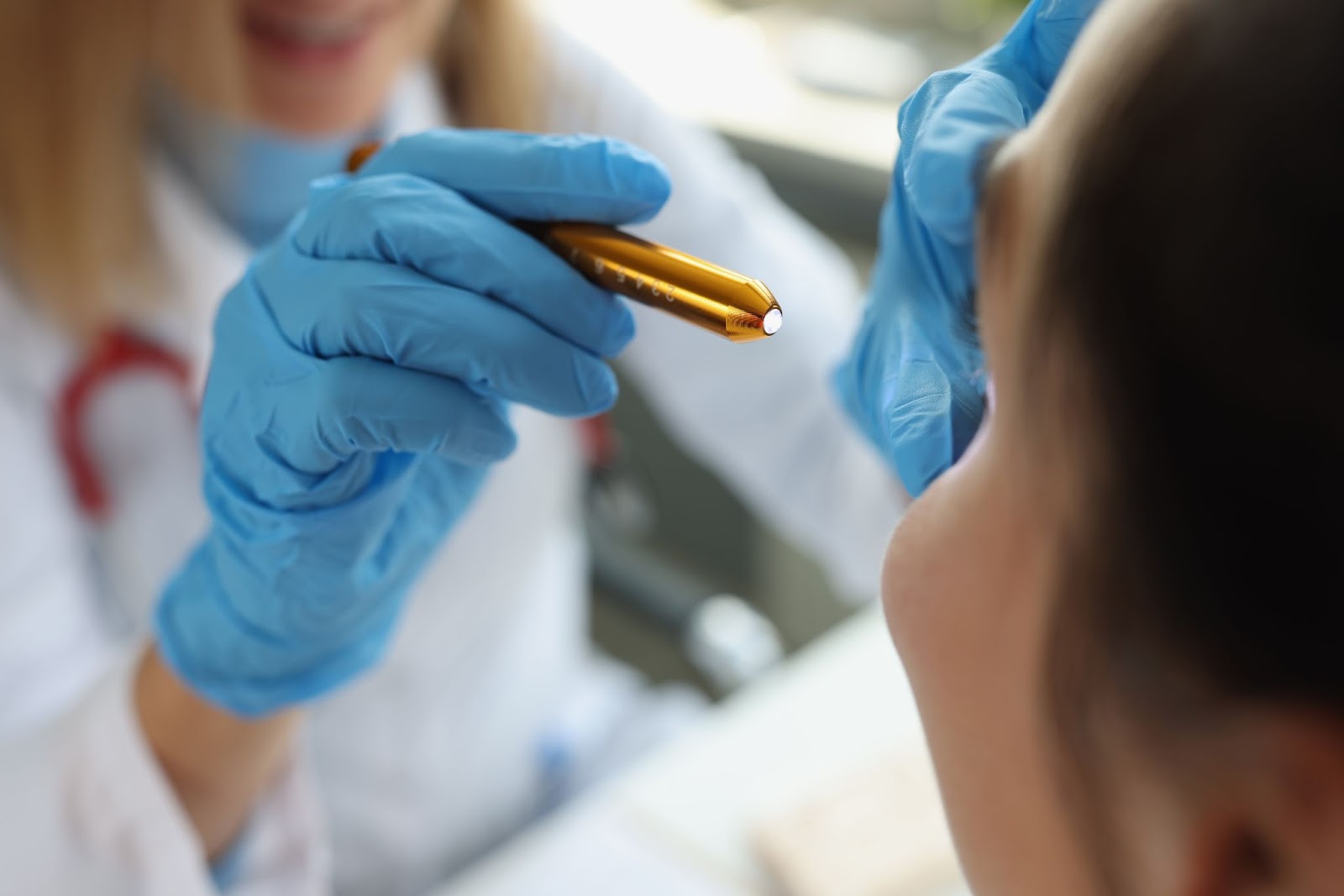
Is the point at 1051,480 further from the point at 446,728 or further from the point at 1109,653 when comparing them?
the point at 446,728

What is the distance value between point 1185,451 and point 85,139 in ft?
2.68

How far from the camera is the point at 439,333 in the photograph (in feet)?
1.77

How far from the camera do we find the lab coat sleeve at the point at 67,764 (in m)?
0.68

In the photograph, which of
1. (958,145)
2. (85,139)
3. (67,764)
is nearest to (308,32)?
(85,139)

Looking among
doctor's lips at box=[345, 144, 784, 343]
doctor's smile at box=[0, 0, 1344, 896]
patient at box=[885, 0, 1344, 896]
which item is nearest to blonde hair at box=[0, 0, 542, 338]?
doctor's smile at box=[0, 0, 1344, 896]

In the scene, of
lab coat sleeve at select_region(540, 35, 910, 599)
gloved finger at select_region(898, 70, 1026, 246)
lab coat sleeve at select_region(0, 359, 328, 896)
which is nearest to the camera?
gloved finger at select_region(898, 70, 1026, 246)

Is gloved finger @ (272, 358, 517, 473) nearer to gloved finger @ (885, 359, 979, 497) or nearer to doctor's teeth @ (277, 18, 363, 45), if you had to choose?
gloved finger @ (885, 359, 979, 497)

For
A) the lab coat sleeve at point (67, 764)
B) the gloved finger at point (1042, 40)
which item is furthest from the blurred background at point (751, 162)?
the gloved finger at point (1042, 40)

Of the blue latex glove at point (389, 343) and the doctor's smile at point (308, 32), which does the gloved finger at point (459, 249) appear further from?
the doctor's smile at point (308, 32)

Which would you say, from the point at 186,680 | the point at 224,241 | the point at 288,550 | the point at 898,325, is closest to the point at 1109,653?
the point at 898,325

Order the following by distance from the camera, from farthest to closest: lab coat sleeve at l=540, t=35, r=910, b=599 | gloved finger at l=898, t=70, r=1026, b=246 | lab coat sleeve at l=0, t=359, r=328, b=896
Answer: lab coat sleeve at l=540, t=35, r=910, b=599, lab coat sleeve at l=0, t=359, r=328, b=896, gloved finger at l=898, t=70, r=1026, b=246

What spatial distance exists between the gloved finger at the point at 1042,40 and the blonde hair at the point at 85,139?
0.59 meters

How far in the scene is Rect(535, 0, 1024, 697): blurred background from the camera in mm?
1190

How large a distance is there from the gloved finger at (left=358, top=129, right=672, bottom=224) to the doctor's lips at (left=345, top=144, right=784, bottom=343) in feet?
0.03
